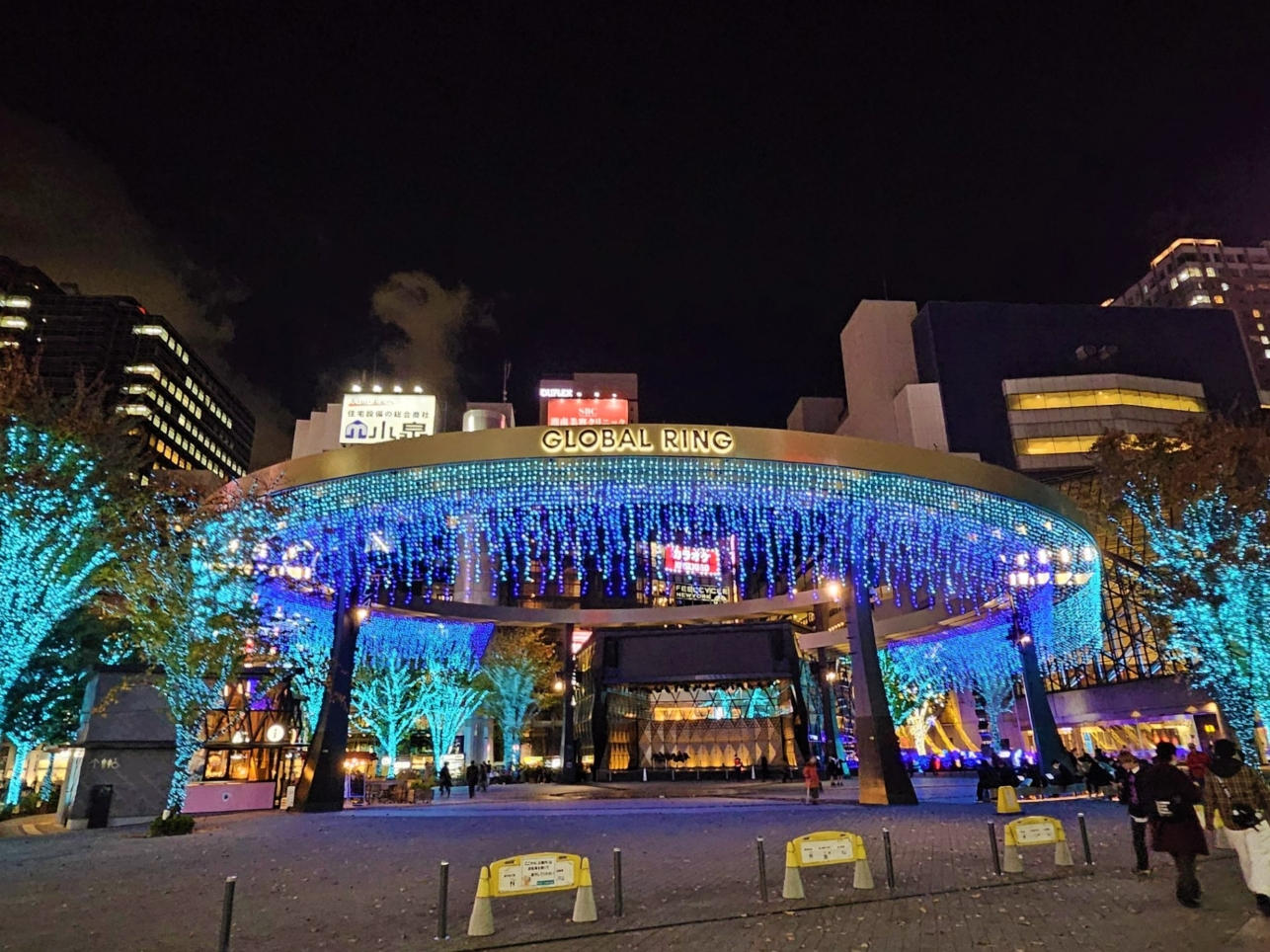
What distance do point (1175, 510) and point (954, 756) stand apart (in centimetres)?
3695

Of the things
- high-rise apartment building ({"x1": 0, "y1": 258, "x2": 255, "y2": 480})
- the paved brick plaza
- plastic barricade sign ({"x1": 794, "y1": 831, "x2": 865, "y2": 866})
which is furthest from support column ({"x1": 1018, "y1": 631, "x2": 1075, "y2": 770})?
high-rise apartment building ({"x1": 0, "y1": 258, "x2": 255, "y2": 480})

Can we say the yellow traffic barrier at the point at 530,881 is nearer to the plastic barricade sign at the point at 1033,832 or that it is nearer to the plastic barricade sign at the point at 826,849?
the plastic barricade sign at the point at 826,849

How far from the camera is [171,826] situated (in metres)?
17.7

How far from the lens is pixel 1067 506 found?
21.0 metres

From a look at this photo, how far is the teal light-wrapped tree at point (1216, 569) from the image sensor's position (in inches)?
679

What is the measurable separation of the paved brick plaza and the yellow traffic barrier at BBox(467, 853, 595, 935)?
191 millimetres

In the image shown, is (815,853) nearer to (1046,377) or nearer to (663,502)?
(663,502)

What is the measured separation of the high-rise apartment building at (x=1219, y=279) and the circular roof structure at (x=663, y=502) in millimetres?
154335

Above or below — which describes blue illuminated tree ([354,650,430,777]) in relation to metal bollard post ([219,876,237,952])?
above

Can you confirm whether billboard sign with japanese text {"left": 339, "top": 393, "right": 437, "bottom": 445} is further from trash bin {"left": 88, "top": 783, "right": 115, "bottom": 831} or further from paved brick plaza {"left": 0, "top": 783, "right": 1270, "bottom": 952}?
paved brick plaza {"left": 0, "top": 783, "right": 1270, "bottom": 952}

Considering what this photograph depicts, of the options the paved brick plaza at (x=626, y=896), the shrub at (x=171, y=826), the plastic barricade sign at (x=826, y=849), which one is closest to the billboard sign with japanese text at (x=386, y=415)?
the shrub at (x=171, y=826)

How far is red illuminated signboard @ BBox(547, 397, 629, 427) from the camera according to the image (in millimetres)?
76750

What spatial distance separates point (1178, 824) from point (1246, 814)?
75 cm

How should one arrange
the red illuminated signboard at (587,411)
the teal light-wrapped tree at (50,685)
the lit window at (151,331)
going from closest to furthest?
the teal light-wrapped tree at (50,685) < the red illuminated signboard at (587,411) < the lit window at (151,331)
